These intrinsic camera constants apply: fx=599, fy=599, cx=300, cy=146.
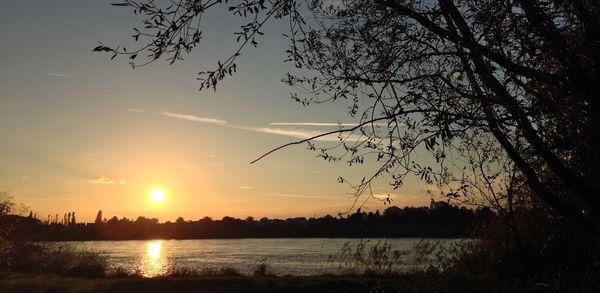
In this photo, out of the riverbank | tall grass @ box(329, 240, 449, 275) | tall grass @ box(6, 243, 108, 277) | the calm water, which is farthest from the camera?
the calm water

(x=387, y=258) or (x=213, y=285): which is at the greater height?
(x=387, y=258)

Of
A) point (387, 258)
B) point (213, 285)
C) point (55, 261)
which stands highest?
point (55, 261)

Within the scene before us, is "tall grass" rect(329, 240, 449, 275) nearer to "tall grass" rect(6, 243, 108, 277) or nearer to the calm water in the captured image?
the calm water

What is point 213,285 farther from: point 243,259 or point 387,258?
point 243,259

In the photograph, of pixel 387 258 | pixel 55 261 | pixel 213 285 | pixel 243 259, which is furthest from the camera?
pixel 243 259

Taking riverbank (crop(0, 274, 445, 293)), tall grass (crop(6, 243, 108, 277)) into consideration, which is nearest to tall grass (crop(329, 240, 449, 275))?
riverbank (crop(0, 274, 445, 293))

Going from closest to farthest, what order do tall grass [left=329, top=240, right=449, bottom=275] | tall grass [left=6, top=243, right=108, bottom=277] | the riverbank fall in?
the riverbank
tall grass [left=329, top=240, right=449, bottom=275]
tall grass [left=6, top=243, right=108, bottom=277]

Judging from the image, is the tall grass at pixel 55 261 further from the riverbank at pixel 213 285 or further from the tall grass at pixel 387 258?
the tall grass at pixel 387 258

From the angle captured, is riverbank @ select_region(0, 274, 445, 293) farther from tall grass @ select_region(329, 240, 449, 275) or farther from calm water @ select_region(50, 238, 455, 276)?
calm water @ select_region(50, 238, 455, 276)

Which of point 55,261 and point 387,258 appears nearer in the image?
point 387,258

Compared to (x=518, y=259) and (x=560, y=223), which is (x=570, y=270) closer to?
(x=560, y=223)

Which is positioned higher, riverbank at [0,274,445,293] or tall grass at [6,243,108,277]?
tall grass at [6,243,108,277]

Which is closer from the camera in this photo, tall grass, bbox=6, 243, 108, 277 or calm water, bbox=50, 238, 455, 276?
tall grass, bbox=6, 243, 108, 277

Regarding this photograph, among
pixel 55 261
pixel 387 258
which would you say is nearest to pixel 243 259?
pixel 55 261
